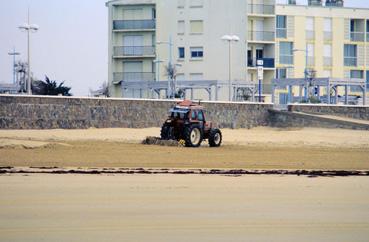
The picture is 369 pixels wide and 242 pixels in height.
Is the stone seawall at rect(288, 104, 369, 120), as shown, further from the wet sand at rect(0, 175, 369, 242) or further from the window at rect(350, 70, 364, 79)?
the window at rect(350, 70, 364, 79)

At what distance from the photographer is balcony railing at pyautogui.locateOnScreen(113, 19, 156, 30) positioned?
246ft

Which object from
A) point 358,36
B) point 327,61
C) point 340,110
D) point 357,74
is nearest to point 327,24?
point 327,61

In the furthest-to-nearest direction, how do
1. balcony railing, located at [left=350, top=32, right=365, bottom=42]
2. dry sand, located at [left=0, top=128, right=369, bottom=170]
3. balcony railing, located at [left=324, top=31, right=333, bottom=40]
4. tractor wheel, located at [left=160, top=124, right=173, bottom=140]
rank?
balcony railing, located at [left=350, top=32, right=365, bottom=42]
balcony railing, located at [left=324, top=31, right=333, bottom=40]
tractor wheel, located at [left=160, top=124, right=173, bottom=140]
dry sand, located at [left=0, top=128, right=369, bottom=170]

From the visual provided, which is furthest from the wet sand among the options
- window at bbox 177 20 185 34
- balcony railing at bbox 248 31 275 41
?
balcony railing at bbox 248 31 275 41

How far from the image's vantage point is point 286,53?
77500 millimetres

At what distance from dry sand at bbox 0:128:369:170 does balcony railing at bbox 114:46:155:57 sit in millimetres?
33504

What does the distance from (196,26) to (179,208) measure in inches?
2276

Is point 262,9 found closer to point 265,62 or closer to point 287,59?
point 265,62

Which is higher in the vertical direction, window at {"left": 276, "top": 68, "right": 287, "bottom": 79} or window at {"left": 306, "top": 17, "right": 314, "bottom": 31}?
window at {"left": 306, "top": 17, "right": 314, "bottom": 31}

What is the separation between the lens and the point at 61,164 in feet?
78.1

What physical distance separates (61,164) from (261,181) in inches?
244

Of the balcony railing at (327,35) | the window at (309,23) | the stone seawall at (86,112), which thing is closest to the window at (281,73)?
the window at (309,23)

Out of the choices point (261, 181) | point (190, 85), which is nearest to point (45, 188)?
point (261, 181)

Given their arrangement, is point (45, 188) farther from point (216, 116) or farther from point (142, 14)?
point (142, 14)
